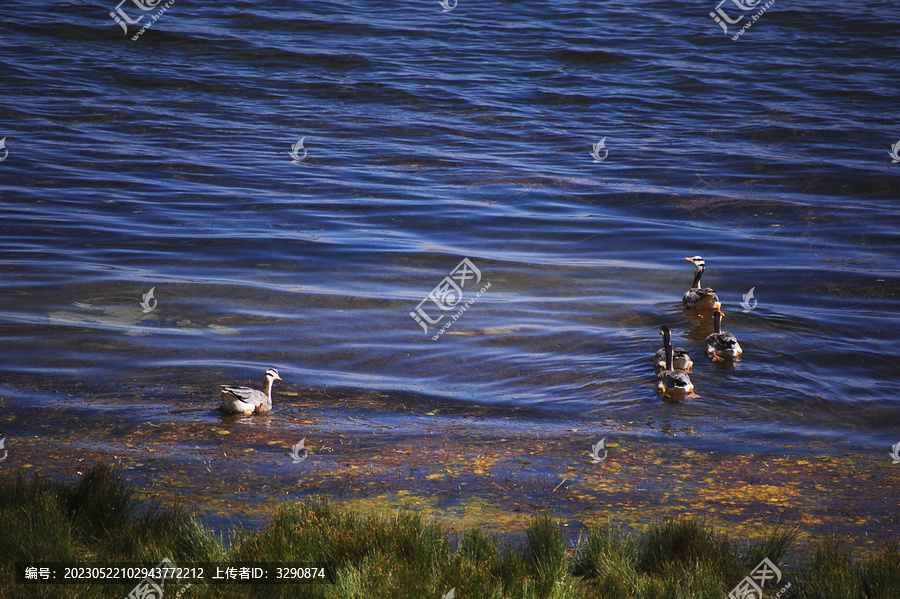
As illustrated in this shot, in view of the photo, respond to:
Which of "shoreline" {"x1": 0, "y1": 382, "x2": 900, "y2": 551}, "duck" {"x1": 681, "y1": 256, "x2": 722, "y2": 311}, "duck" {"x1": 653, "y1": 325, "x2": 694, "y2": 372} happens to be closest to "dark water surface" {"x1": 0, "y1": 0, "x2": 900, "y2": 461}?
"duck" {"x1": 653, "y1": 325, "x2": 694, "y2": 372}

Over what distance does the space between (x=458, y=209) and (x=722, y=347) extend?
872 cm

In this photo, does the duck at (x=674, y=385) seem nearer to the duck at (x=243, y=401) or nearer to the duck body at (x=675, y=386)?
the duck body at (x=675, y=386)

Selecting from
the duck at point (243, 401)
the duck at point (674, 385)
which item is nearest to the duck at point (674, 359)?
the duck at point (674, 385)

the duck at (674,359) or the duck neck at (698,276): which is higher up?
the duck neck at (698,276)

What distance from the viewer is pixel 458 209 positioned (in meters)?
19.1

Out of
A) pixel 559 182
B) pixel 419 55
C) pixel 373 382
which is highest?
pixel 419 55

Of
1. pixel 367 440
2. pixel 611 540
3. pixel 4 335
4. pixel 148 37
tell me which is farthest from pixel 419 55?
pixel 611 540

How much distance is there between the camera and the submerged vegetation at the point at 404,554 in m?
5.40

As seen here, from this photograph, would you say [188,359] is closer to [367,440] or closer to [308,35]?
[367,440]

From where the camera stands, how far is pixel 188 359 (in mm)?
10906

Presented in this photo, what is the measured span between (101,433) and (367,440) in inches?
100

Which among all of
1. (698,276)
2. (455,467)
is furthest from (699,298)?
(455,467)

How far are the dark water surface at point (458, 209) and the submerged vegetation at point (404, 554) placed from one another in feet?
10.8

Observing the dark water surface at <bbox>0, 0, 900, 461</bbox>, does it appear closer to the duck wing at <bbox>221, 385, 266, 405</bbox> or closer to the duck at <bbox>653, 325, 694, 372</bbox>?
the duck at <bbox>653, 325, 694, 372</bbox>
